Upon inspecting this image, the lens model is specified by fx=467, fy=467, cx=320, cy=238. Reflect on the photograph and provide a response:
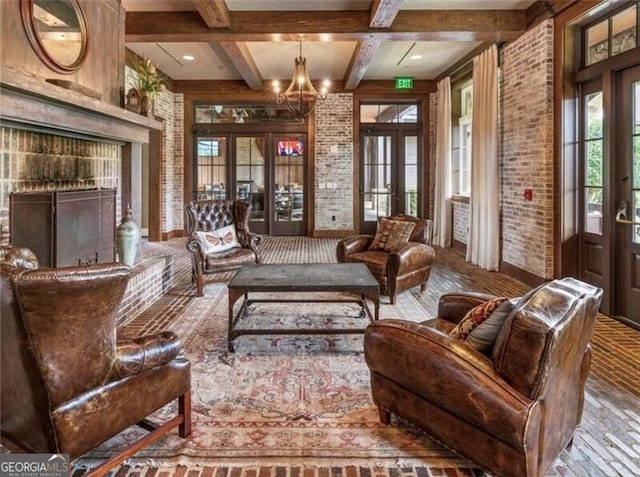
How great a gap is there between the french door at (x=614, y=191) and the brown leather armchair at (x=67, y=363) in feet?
13.4

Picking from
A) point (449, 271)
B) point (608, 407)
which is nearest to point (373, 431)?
point (608, 407)

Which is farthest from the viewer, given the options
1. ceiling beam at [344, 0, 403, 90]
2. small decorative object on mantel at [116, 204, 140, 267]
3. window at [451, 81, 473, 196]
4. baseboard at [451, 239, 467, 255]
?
window at [451, 81, 473, 196]

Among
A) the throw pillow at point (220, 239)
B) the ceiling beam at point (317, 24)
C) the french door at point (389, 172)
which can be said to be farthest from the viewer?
the french door at point (389, 172)

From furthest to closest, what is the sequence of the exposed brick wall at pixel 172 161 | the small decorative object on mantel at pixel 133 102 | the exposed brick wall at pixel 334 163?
the exposed brick wall at pixel 334 163
the exposed brick wall at pixel 172 161
the small decorative object on mantel at pixel 133 102

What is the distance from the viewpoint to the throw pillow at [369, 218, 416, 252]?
5090 millimetres

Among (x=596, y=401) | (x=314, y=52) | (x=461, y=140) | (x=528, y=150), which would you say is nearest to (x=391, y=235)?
(x=528, y=150)

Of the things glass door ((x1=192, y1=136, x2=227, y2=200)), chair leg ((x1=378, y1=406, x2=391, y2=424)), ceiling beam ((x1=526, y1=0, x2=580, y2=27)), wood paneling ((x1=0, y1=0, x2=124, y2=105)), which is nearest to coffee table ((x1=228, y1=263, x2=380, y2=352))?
chair leg ((x1=378, y1=406, x2=391, y2=424))

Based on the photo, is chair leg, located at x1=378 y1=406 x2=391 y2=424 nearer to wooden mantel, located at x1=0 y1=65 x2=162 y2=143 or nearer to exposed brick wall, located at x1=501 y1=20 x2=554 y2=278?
wooden mantel, located at x1=0 y1=65 x2=162 y2=143

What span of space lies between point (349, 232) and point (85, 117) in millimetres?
6607

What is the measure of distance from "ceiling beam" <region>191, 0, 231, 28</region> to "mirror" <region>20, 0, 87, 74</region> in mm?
1210

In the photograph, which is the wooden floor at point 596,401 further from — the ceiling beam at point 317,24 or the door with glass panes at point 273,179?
the door with glass panes at point 273,179

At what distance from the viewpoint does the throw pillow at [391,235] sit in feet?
16.7

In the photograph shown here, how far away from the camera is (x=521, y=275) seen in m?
5.69

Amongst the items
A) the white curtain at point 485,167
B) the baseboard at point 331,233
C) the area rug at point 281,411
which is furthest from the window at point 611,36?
the baseboard at point 331,233
